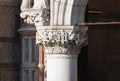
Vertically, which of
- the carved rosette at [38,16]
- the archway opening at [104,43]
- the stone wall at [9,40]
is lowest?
the stone wall at [9,40]

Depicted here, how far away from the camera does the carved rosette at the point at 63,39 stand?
26.7 feet

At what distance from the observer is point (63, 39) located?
8156 mm

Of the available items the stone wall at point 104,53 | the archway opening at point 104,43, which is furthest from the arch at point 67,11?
the stone wall at point 104,53

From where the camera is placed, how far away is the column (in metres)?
8.14

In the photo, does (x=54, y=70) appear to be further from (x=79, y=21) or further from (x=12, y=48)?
(x=12, y=48)

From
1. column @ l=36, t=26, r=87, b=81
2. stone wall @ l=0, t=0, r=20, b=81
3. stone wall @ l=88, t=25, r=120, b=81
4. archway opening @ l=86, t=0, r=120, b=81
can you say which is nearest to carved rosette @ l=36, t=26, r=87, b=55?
column @ l=36, t=26, r=87, b=81

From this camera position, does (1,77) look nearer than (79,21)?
No

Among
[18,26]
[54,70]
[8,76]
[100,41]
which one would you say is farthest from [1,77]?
[54,70]

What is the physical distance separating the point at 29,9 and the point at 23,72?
923cm

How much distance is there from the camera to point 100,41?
32.4 feet

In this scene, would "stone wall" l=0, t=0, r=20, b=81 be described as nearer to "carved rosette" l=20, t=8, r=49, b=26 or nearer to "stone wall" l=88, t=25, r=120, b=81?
"stone wall" l=88, t=25, r=120, b=81

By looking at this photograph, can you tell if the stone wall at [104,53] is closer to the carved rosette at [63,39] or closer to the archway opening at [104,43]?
the archway opening at [104,43]

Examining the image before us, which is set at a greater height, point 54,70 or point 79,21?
point 79,21

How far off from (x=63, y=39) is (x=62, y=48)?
0.40 ft
